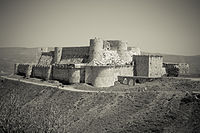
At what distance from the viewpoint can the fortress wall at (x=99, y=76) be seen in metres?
32.3

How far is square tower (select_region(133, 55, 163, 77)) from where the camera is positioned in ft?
120

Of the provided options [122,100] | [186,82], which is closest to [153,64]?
[186,82]

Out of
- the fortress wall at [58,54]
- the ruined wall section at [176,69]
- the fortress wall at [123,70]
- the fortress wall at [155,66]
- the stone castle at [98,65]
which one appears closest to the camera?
the stone castle at [98,65]

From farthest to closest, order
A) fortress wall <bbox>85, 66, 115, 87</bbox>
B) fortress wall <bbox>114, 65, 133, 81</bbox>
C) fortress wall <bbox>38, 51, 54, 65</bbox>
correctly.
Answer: fortress wall <bbox>38, 51, 54, 65</bbox> < fortress wall <bbox>114, 65, 133, 81</bbox> < fortress wall <bbox>85, 66, 115, 87</bbox>

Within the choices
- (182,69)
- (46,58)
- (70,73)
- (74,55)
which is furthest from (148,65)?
(46,58)

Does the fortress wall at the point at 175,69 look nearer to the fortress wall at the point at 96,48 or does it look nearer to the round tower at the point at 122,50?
the round tower at the point at 122,50

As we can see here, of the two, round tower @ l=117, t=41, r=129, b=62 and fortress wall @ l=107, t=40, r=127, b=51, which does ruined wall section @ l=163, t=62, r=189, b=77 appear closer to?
round tower @ l=117, t=41, r=129, b=62

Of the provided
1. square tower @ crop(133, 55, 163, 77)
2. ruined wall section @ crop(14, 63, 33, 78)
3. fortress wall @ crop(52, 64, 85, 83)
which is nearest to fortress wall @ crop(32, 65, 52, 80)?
ruined wall section @ crop(14, 63, 33, 78)

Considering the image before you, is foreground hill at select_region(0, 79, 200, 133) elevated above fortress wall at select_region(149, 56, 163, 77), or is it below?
below

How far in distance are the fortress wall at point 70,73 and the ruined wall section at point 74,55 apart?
420 centimetres

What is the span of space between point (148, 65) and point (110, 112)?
48.2 feet

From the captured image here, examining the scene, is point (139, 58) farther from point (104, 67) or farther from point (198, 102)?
point (198, 102)

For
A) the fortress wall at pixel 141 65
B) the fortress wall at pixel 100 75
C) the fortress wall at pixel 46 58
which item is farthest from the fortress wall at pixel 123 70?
the fortress wall at pixel 46 58

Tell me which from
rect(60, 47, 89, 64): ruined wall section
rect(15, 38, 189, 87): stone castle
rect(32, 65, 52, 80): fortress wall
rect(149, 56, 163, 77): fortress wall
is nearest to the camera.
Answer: rect(15, 38, 189, 87): stone castle
